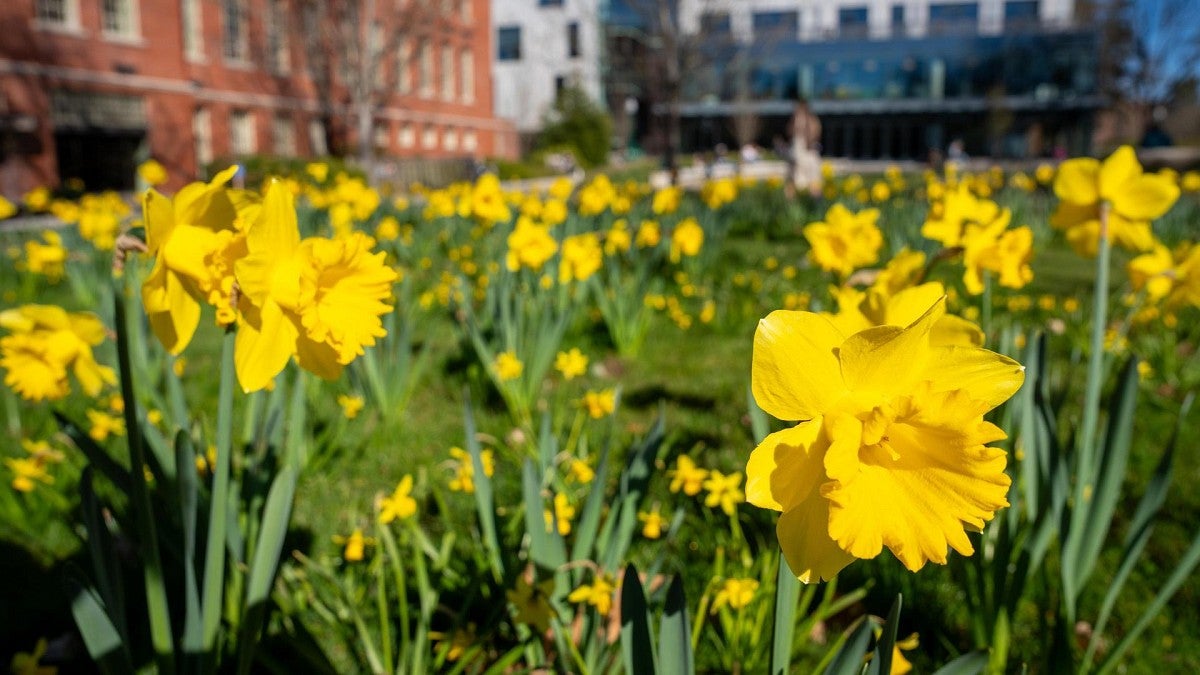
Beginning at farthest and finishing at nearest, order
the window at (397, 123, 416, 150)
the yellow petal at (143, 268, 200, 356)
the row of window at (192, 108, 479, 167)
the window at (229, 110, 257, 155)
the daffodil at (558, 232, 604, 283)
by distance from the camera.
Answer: the window at (397, 123, 416, 150) < the window at (229, 110, 257, 155) < the row of window at (192, 108, 479, 167) < the daffodil at (558, 232, 604, 283) < the yellow petal at (143, 268, 200, 356)

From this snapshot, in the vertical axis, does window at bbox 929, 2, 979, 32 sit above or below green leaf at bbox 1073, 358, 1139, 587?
above

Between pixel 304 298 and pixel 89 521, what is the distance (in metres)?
0.46

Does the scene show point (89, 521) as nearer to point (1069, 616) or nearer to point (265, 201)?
point (265, 201)

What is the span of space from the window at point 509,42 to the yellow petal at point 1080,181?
43.4 metres

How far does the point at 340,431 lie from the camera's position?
2.61 m

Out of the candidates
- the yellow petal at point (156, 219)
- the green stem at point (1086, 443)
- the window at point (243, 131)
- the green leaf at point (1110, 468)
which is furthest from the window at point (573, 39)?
the yellow petal at point (156, 219)

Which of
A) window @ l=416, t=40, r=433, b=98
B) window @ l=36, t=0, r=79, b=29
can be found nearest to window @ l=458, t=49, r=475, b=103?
window @ l=416, t=40, r=433, b=98

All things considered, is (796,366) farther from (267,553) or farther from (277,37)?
(277,37)

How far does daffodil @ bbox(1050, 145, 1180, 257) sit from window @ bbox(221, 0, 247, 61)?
2398 centimetres

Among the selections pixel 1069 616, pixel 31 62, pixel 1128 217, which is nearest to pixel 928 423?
pixel 1069 616

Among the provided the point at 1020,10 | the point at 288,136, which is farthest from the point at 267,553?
the point at 1020,10

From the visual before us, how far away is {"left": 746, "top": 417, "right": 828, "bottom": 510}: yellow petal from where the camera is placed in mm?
773

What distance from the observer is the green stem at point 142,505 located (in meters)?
1.03

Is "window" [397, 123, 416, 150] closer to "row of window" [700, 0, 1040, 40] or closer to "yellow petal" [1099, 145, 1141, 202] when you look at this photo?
"row of window" [700, 0, 1040, 40]
